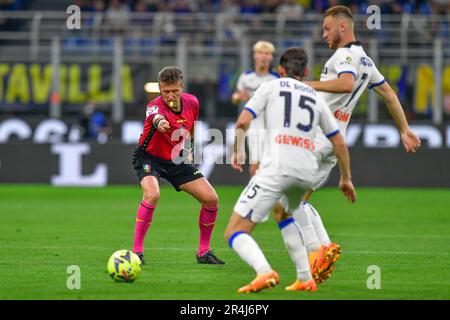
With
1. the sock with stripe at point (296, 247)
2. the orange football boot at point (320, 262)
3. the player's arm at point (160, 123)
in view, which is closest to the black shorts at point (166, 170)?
the player's arm at point (160, 123)

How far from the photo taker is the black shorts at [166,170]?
10477mm

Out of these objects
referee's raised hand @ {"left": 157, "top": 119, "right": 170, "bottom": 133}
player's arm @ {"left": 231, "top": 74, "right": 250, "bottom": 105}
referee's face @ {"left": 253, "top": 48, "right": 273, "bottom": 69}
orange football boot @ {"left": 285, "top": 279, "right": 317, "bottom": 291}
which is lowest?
orange football boot @ {"left": 285, "top": 279, "right": 317, "bottom": 291}

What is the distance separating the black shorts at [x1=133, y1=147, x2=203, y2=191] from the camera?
10.5 m

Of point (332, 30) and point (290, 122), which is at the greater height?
point (332, 30)

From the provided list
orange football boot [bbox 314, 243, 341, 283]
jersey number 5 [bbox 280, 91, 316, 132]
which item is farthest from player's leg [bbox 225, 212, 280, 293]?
orange football boot [bbox 314, 243, 341, 283]

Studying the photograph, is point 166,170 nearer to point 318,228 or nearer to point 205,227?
point 205,227

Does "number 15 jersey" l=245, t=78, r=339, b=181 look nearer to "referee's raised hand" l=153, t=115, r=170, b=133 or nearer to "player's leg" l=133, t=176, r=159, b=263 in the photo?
"referee's raised hand" l=153, t=115, r=170, b=133

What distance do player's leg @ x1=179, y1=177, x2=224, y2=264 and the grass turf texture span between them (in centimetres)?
20

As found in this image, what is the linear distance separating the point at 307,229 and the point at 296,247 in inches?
32.5

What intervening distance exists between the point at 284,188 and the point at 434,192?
47.3 ft

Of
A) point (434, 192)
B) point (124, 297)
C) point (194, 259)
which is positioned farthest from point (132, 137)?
point (124, 297)

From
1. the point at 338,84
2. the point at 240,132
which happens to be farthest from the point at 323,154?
the point at 240,132

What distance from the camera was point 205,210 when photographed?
10547 mm

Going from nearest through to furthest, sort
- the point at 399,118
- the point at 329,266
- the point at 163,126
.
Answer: the point at 329,266 < the point at 163,126 < the point at 399,118
